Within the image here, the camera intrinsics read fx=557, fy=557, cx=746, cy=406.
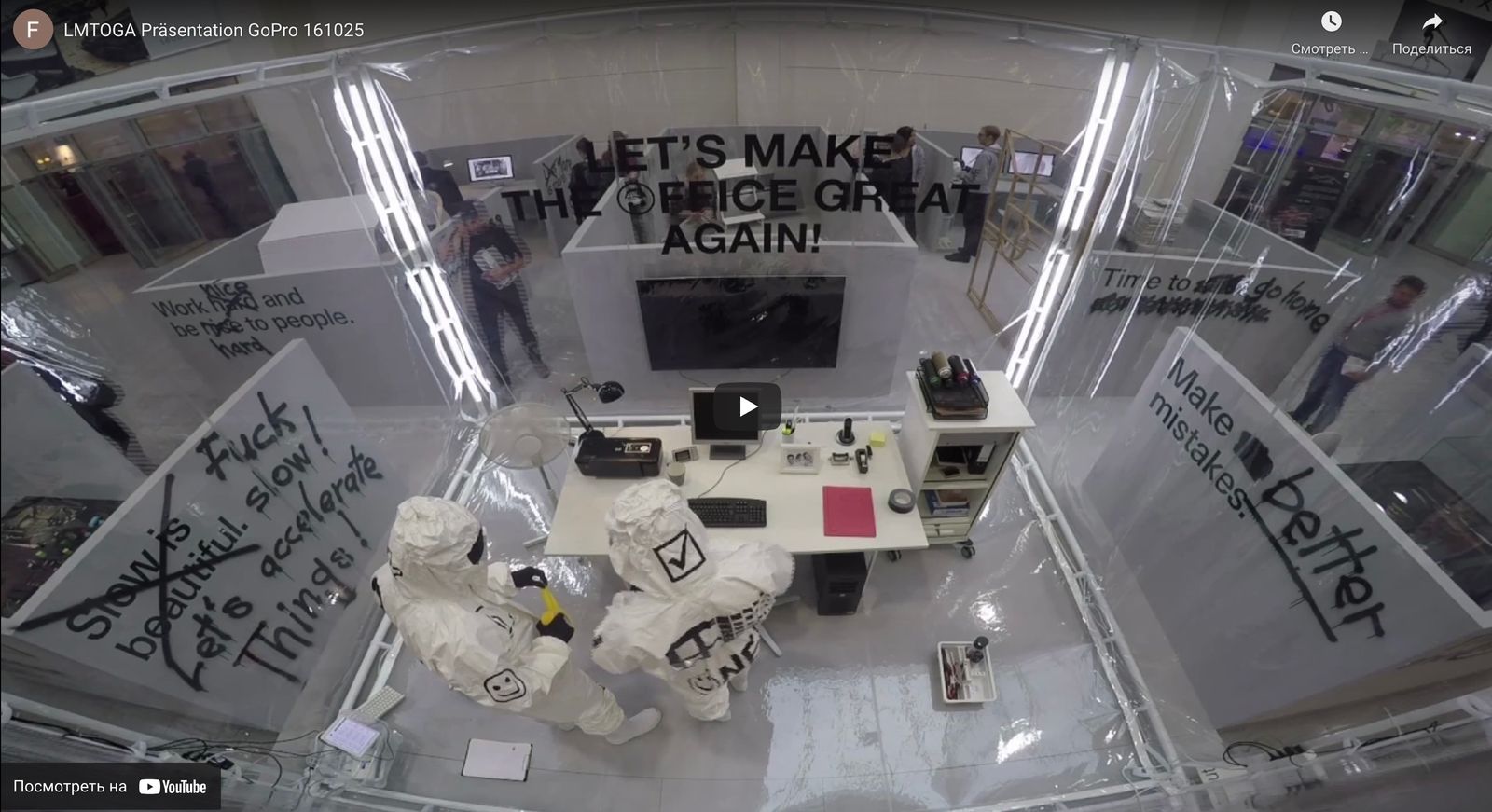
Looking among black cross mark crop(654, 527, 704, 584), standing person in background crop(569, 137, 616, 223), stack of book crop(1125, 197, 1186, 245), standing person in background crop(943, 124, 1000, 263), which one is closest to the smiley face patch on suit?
black cross mark crop(654, 527, 704, 584)

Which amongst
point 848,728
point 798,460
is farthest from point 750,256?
point 848,728

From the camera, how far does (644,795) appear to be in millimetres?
2100

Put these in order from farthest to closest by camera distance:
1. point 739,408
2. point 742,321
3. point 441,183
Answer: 1. point 742,321
2. point 441,183
3. point 739,408

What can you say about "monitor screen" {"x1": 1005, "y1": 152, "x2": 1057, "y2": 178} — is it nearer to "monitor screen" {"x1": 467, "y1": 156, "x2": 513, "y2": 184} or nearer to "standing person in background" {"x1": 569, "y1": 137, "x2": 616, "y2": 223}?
"standing person in background" {"x1": 569, "y1": 137, "x2": 616, "y2": 223}

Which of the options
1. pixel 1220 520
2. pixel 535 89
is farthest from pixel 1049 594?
pixel 535 89

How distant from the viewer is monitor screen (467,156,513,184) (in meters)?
2.80

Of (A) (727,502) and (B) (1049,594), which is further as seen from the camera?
(B) (1049,594)

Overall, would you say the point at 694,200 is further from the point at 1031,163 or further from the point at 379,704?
the point at 379,704

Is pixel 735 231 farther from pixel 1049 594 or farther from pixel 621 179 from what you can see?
pixel 1049 594

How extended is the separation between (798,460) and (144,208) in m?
2.67

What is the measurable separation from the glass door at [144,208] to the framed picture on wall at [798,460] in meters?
2.53

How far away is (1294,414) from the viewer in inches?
76.9

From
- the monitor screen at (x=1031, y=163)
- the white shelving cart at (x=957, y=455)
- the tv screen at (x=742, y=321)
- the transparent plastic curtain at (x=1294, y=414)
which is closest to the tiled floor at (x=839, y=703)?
the transparent plastic curtain at (x=1294, y=414)

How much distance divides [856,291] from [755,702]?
2157 mm
